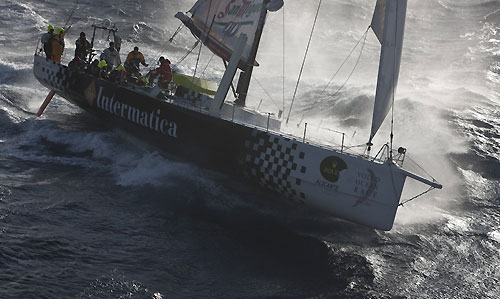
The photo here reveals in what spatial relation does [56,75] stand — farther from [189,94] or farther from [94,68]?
[189,94]

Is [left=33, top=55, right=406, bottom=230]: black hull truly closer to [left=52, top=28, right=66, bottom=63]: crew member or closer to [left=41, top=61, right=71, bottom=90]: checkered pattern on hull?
[left=41, top=61, right=71, bottom=90]: checkered pattern on hull

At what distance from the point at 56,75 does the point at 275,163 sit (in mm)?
7412

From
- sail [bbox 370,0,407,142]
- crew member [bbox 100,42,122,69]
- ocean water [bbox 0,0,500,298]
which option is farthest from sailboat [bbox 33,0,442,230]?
crew member [bbox 100,42,122,69]

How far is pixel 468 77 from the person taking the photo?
23.7 m

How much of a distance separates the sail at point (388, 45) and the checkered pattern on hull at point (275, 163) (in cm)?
153

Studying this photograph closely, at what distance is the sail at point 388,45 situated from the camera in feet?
35.2

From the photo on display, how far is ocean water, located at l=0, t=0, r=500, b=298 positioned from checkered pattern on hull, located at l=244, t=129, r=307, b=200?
0.54 metres

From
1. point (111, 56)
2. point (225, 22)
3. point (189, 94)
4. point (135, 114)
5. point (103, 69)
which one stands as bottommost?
point (135, 114)

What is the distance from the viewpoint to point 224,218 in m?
11.1

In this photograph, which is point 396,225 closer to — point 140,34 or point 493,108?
point 493,108

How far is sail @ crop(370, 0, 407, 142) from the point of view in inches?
422

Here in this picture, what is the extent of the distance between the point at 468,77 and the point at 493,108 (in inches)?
177

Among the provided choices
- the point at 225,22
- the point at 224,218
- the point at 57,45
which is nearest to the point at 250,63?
the point at 225,22

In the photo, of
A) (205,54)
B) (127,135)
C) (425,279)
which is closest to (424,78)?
(205,54)
